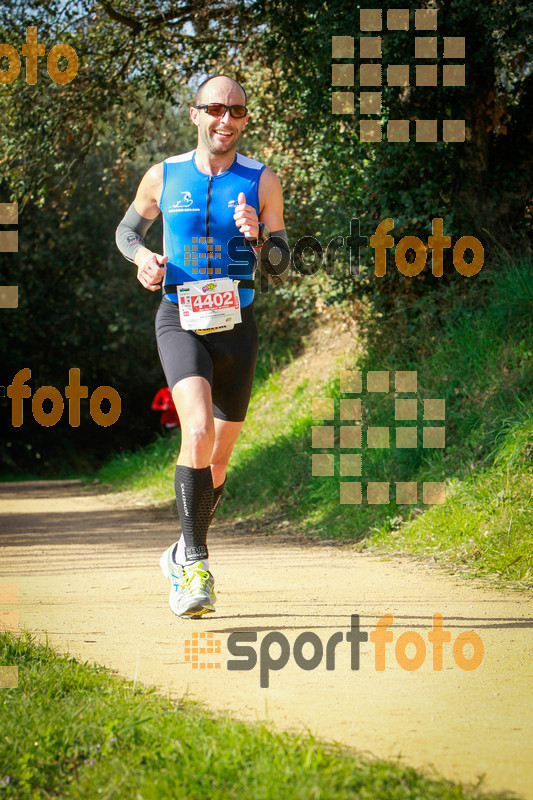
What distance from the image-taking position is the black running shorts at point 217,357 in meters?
4.45

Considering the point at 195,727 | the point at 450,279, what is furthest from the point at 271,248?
the point at 450,279

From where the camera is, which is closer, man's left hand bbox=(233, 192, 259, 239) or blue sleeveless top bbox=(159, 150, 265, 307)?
man's left hand bbox=(233, 192, 259, 239)

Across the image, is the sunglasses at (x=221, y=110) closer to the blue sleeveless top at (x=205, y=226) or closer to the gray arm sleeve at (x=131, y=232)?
the blue sleeveless top at (x=205, y=226)

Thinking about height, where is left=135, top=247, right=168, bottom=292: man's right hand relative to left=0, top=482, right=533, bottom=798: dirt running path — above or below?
above

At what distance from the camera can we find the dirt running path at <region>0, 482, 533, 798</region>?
272 centimetres

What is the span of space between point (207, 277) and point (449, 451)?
12.3 ft

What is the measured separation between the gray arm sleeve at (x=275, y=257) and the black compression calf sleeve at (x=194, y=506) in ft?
3.42

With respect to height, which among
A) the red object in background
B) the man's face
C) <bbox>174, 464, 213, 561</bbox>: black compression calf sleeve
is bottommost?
the red object in background

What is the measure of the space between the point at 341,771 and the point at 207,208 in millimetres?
2999

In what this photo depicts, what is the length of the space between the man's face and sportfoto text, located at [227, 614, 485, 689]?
237cm

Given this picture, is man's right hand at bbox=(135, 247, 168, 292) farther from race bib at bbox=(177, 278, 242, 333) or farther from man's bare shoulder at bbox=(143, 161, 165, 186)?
man's bare shoulder at bbox=(143, 161, 165, 186)

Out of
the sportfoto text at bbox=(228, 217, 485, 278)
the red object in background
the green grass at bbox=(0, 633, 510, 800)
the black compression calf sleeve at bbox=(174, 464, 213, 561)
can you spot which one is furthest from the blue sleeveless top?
the red object in background

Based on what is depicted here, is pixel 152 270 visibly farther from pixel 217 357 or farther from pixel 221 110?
pixel 221 110

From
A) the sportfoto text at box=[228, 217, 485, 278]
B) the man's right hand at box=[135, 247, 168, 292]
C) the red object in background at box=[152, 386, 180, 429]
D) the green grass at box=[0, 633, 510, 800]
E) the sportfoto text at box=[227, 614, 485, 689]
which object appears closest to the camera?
the green grass at box=[0, 633, 510, 800]
